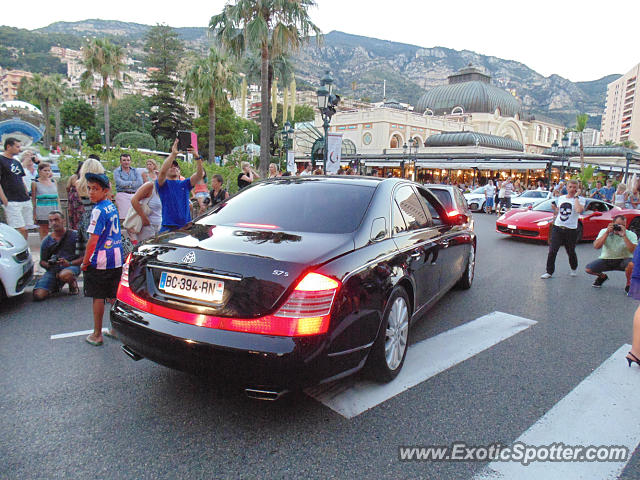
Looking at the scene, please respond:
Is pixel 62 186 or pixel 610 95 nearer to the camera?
pixel 62 186

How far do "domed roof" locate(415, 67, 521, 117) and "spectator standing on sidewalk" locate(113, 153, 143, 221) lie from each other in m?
89.1

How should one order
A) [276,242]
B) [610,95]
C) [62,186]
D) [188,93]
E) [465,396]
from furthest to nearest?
[610,95] < [188,93] < [62,186] < [465,396] < [276,242]

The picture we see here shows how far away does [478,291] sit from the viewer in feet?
20.2

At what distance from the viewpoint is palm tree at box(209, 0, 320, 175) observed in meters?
17.8

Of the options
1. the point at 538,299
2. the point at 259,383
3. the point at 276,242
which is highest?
the point at 276,242

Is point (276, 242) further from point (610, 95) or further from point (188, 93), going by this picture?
point (610, 95)

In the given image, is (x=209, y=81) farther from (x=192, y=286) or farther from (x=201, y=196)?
(x=192, y=286)

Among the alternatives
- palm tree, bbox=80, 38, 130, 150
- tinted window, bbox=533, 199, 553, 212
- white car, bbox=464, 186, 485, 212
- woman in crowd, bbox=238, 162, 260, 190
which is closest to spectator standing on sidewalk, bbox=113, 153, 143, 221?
woman in crowd, bbox=238, 162, 260, 190

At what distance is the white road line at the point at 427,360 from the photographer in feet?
9.66

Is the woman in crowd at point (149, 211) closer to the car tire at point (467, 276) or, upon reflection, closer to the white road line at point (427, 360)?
the white road line at point (427, 360)

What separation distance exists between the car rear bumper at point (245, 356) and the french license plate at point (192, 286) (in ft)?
0.58

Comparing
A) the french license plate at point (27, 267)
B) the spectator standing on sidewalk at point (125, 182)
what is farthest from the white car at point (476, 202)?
the french license plate at point (27, 267)

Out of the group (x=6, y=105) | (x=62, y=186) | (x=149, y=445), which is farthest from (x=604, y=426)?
(x=6, y=105)

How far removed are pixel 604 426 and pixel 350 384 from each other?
1.68 meters
